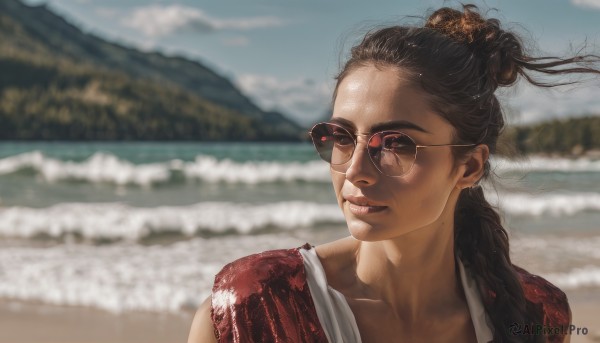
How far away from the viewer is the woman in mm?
1653

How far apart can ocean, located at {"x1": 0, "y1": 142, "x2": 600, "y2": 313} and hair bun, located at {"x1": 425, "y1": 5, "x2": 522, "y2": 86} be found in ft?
0.99

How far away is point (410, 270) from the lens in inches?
74.7

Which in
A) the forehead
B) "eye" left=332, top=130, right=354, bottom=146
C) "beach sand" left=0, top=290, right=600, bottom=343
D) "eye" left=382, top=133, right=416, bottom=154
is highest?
the forehead

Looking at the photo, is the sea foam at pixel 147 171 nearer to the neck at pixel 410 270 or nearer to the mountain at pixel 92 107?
the neck at pixel 410 270

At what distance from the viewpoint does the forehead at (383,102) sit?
168 centimetres

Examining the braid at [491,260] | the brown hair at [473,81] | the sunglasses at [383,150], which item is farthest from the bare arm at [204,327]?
the braid at [491,260]

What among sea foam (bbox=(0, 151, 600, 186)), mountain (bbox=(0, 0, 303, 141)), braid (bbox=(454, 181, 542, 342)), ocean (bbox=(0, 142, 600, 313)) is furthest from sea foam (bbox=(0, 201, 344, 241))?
mountain (bbox=(0, 0, 303, 141))

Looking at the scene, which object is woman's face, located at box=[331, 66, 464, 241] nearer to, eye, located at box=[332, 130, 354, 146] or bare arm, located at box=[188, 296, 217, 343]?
eye, located at box=[332, 130, 354, 146]

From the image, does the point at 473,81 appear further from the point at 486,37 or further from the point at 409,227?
the point at 409,227

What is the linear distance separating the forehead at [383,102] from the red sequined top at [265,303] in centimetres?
36

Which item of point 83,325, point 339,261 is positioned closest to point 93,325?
point 83,325

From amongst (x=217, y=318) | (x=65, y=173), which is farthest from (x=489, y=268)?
(x=65, y=173)

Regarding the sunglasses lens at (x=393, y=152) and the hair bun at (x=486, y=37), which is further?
the hair bun at (x=486, y=37)

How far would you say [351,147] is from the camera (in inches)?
68.0
